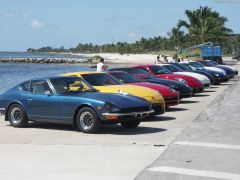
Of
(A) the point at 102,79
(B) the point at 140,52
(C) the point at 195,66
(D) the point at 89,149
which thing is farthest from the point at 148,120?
(B) the point at 140,52

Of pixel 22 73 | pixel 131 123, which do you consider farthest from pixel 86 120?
pixel 22 73

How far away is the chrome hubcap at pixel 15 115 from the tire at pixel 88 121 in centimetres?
195

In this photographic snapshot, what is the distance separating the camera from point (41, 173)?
7.87 m

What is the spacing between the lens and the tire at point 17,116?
13070mm

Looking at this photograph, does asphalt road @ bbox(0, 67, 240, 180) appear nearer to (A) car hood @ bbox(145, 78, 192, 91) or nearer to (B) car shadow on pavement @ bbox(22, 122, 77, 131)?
(B) car shadow on pavement @ bbox(22, 122, 77, 131)

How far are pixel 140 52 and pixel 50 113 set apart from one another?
598ft

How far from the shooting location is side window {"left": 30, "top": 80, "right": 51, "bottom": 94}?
12.8 meters

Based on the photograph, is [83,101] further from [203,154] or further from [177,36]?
[177,36]

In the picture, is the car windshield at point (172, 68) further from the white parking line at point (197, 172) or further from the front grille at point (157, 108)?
the white parking line at point (197, 172)

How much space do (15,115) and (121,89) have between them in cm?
270

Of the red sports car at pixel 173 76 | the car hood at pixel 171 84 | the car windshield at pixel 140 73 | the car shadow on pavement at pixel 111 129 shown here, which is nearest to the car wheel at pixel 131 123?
the car shadow on pavement at pixel 111 129

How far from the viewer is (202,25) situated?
80938mm

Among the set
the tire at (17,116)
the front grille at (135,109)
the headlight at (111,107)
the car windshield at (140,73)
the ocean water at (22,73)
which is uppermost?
the car windshield at (140,73)

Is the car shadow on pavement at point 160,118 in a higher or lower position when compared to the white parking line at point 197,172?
lower
